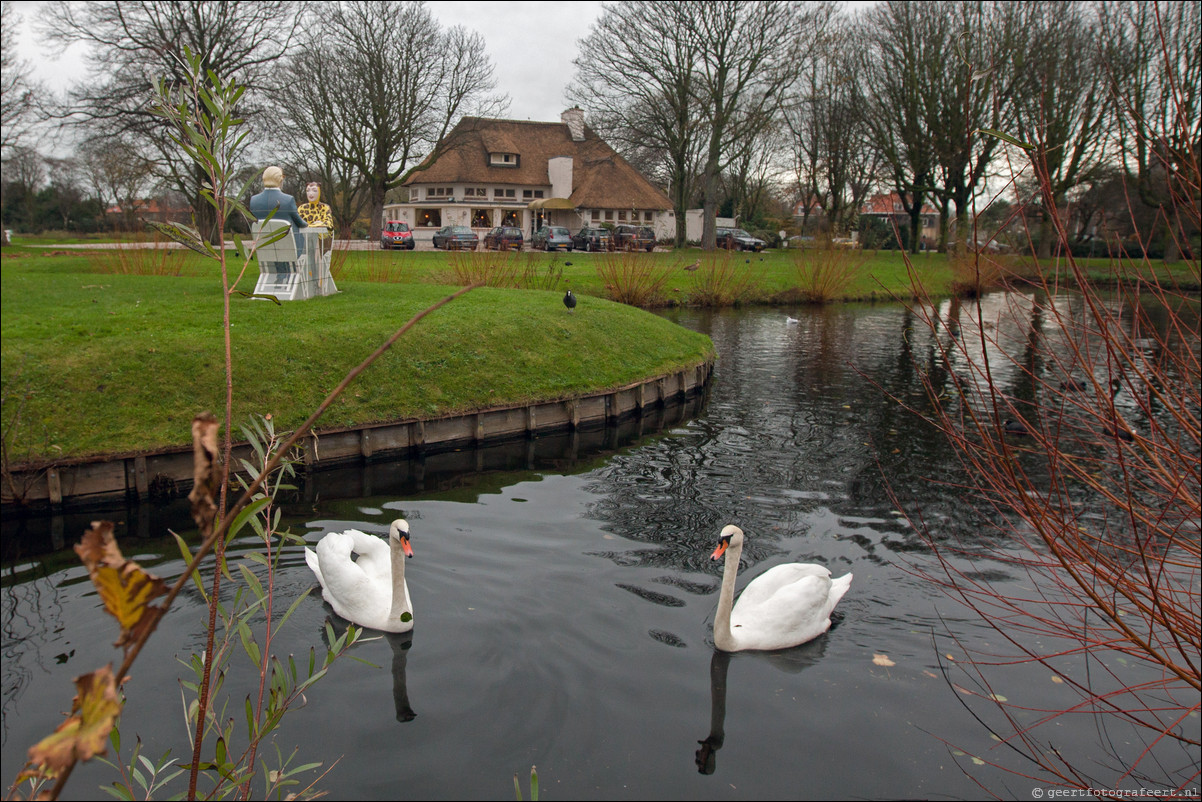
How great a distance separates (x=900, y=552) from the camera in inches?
302

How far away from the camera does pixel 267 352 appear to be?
10.5 metres

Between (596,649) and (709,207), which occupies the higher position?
(709,207)

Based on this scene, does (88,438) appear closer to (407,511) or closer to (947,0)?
(407,511)

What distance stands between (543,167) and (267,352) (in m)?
50.5

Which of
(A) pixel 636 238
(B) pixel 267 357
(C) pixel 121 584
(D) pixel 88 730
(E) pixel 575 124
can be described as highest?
(E) pixel 575 124

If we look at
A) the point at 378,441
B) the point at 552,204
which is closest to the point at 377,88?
the point at 552,204

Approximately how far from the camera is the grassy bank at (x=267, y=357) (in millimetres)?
8758

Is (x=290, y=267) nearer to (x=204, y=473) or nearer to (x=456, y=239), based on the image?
(x=204, y=473)

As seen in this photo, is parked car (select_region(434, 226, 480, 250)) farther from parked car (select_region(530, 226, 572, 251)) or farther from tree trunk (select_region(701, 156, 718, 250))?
tree trunk (select_region(701, 156, 718, 250))

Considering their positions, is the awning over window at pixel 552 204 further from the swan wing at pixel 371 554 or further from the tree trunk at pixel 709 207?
the swan wing at pixel 371 554

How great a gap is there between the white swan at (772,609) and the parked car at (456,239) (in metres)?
32.3

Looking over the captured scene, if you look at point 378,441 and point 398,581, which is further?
point 378,441

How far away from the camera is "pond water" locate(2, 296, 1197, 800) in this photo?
4.78 meters

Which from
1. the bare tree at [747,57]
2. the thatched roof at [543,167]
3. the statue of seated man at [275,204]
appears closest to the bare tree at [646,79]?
the bare tree at [747,57]
